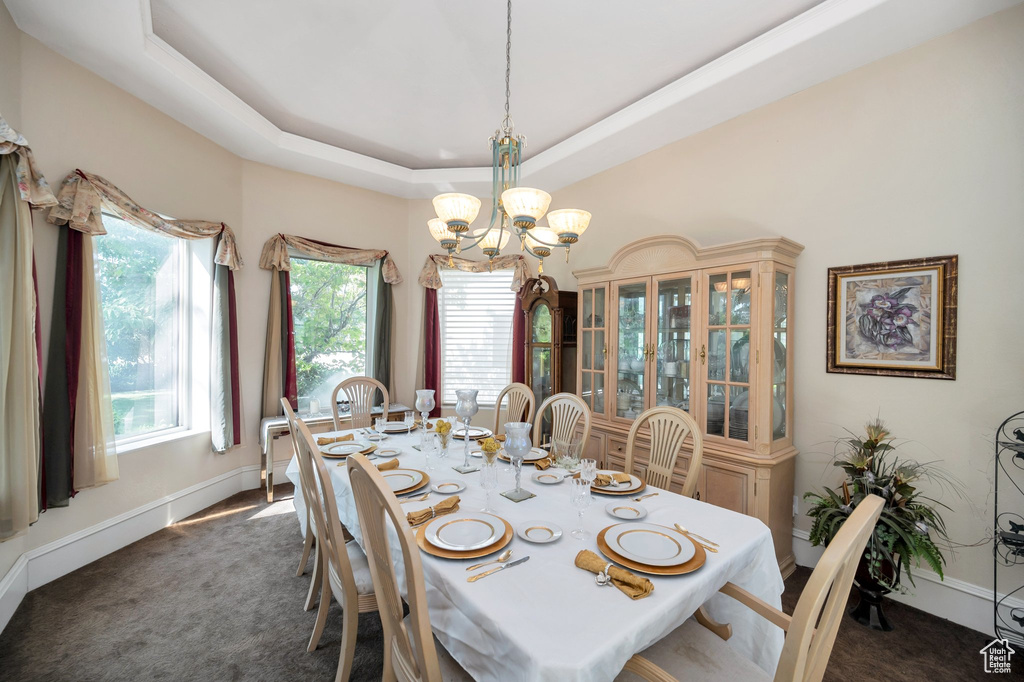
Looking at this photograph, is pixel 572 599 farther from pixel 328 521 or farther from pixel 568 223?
pixel 568 223

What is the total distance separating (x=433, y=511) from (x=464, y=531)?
0.66ft

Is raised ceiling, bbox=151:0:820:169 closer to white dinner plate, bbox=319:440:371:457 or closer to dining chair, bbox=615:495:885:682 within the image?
white dinner plate, bbox=319:440:371:457

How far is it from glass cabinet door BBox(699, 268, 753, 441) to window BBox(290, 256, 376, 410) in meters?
3.21

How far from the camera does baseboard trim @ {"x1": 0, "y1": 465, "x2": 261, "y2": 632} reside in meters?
2.13

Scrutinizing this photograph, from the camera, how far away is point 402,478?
189 cm

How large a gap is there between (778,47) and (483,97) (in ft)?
5.85

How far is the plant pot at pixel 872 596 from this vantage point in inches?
79.4

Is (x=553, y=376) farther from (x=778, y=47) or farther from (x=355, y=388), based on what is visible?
(x=778, y=47)

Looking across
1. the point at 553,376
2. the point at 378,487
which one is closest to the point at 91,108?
the point at 378,487

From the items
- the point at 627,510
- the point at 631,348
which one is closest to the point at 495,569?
Answer: the point at 627,510

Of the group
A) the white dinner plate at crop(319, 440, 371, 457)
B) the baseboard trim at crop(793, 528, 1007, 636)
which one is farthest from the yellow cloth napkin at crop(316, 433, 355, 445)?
the baseboard trim at crop(793, 528, 1007, 636)

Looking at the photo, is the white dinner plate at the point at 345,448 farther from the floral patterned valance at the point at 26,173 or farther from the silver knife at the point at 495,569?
the floral patterned valance at the point at 26,173

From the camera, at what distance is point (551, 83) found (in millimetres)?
2846

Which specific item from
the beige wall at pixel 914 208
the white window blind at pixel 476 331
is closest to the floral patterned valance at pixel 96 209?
the white window blind at pixel 476 331
